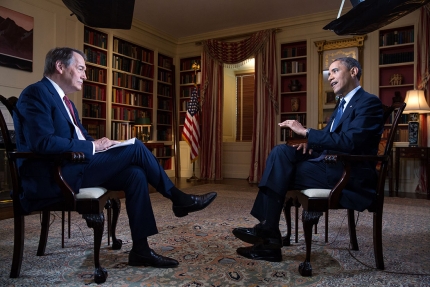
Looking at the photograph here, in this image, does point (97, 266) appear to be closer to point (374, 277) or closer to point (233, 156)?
point (374, 277)

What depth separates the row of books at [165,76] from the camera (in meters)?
7.45

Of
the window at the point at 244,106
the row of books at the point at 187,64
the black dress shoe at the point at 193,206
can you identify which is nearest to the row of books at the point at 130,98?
the row of books at the point at 187,64

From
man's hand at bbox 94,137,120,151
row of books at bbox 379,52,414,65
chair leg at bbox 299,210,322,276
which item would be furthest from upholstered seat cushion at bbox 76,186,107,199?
row of books at bbox 379,52,414,65

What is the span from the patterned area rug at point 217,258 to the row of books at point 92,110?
3.00 meters

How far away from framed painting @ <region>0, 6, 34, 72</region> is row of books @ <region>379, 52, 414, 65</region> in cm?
533

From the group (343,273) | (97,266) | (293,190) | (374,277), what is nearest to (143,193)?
(97,266)

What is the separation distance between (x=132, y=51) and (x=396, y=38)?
15.1ft

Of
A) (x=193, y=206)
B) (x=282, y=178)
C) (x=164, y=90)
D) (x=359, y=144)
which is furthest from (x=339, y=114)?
(x=164, y=90)

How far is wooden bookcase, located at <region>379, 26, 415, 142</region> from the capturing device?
5.50 metres

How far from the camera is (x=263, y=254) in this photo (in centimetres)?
197

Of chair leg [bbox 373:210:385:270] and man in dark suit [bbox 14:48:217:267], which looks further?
chair leg [bbox 373:210:385:270]

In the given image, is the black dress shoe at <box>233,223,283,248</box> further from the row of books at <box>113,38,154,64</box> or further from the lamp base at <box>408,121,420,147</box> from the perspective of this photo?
the row of books at <box>113,38,154,64</box>

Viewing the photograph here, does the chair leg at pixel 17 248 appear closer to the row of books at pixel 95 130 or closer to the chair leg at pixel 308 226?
the chair leg at pixel 308 226

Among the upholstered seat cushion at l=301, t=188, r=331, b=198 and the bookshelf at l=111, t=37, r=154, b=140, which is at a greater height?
the bookshelf at l=111, t=37, r=154, b=140
